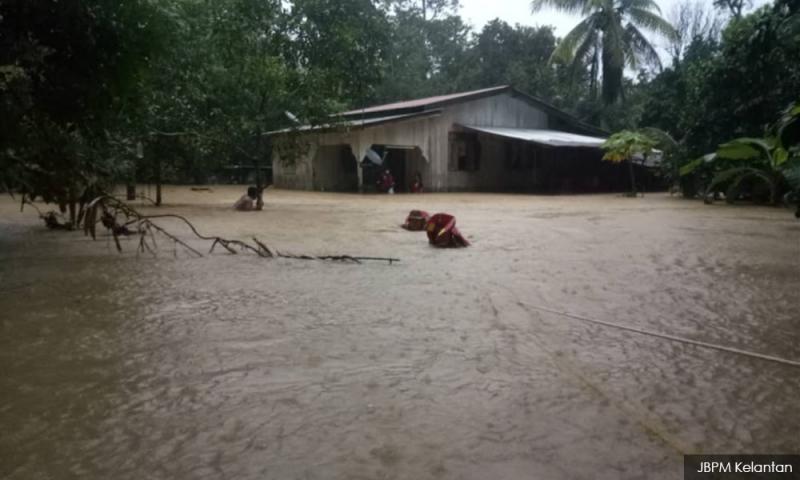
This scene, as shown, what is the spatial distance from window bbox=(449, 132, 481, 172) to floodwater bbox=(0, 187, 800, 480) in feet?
56.0

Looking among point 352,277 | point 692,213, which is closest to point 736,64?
point 692,213

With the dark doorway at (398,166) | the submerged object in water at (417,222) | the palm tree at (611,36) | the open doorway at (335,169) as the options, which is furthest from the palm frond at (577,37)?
the submerged object in water at (417,222)

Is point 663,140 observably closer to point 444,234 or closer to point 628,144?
point 628,144

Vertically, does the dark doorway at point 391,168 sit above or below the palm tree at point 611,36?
below

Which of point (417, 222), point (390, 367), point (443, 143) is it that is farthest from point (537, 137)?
point (390, 367)

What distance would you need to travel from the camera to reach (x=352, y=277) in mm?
5848

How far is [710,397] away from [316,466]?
189cm

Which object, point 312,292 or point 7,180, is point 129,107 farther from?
point 312,292

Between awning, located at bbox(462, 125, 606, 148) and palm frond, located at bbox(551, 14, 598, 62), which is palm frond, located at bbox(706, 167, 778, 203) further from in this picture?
palm frond, located at bbox(551, 14, 598, 62)

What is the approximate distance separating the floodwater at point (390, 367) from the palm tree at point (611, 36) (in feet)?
71.4

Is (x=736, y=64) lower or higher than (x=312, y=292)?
higher

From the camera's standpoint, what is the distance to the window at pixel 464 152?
77.7ft

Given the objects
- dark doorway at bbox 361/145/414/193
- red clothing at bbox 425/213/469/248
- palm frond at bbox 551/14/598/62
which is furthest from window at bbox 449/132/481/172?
red clothing at bbox 425/213/469/248

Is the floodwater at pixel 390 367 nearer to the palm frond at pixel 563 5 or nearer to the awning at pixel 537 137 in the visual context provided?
the awning at pixel 537 137
